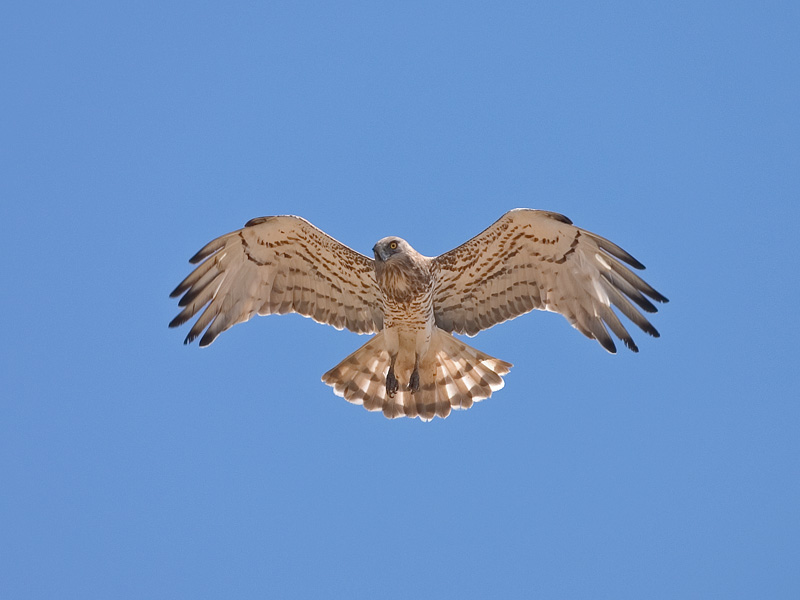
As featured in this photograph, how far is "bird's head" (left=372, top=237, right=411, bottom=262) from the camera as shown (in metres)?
12.0

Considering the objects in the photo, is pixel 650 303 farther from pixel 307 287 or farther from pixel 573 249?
pixel 307 287

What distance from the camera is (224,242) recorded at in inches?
497

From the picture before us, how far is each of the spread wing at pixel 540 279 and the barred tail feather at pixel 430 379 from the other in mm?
309

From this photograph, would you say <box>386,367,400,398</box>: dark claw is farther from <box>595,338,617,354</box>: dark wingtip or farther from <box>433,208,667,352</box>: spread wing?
<box>595,338,617,354</box>: dark wingtip

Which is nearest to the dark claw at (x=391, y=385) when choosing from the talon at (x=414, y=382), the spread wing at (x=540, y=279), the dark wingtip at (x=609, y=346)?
the talon at (x=414, y=382)

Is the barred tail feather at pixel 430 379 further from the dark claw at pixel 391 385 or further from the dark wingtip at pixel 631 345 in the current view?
the dark wingtip at pixel 631 345

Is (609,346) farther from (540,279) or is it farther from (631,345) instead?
(540,279)

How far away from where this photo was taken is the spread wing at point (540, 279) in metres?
12.1

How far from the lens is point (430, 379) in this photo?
1307cm

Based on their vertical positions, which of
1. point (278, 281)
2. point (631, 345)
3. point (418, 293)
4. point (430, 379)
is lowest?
point (631, 345)

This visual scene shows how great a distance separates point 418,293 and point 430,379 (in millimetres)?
1303

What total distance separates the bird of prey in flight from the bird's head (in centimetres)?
1

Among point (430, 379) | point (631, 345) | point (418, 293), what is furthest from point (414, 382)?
point (631, 345)

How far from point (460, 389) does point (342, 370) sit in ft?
4.54
